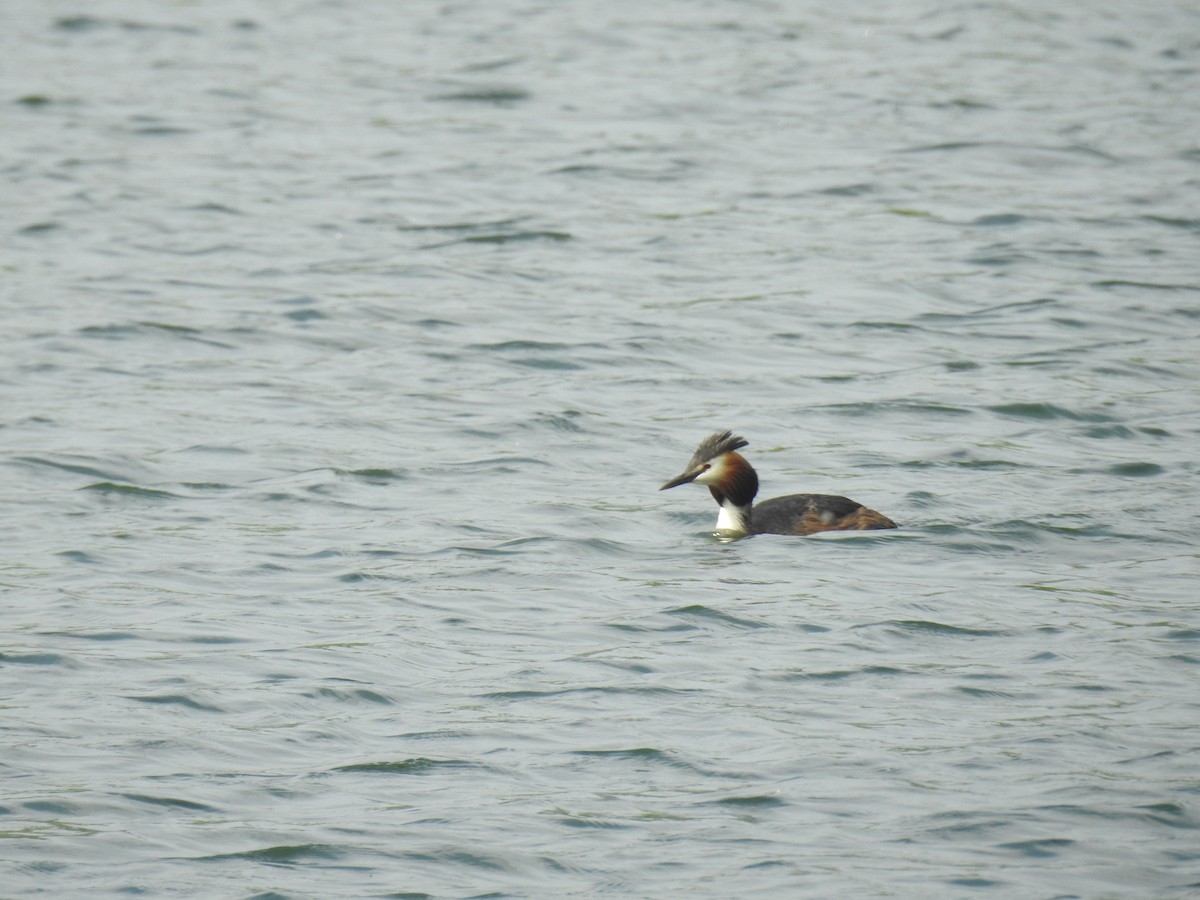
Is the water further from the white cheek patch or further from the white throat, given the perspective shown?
the white cheek patch

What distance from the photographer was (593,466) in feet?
41.3

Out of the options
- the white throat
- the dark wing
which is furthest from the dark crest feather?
the dark wing

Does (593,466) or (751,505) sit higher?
(751,505)

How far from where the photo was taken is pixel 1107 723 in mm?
8391

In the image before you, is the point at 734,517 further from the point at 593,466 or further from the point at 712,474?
the point at 593,466

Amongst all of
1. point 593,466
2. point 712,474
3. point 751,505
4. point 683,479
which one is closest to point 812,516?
point 751,505

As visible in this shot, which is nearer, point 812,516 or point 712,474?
point 812,516

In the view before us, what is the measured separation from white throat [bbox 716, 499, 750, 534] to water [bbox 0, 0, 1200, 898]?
0.36 feet

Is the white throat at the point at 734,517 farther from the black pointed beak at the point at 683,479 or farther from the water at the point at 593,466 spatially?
the black pointed beak at the point at 683,479

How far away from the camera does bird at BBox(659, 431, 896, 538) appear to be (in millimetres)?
11094

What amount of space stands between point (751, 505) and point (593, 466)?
1.43 m

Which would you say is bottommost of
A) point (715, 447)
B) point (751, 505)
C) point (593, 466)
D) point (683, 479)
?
point (593, 466)

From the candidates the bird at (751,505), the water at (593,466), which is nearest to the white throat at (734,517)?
the bird at (751,505)

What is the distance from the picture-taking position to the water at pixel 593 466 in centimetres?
760
